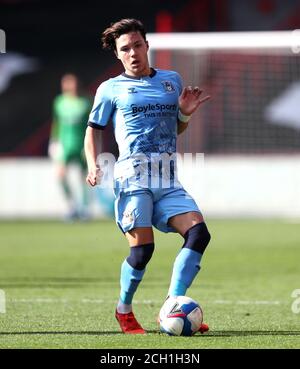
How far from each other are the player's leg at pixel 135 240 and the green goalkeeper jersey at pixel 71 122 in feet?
44.9

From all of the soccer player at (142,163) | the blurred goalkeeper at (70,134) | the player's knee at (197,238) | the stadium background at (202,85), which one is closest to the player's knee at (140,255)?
the soccer player at (142,163)

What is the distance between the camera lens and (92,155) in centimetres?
758

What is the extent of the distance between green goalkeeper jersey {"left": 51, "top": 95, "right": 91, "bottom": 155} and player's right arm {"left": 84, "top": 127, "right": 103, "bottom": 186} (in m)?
13.5

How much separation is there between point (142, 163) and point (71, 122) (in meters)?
13.9

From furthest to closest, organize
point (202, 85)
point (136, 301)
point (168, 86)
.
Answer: point (202, 85) < point (136, 301) < point (168, 86)

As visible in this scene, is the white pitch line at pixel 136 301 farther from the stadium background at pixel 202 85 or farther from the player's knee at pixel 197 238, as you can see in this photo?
the stadium background at pixel 202 85

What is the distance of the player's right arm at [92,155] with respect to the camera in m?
7.37

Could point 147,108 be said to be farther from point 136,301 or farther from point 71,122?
point 71,122

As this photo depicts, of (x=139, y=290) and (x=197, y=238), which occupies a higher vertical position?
(x=197, y=238)

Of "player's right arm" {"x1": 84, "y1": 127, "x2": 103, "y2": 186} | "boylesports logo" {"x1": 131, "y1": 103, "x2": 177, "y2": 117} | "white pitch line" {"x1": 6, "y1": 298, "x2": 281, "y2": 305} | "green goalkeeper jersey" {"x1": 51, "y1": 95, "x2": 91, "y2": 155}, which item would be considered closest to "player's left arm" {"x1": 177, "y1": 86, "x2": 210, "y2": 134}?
"boylesports logo" {"x1": 131, "y1": 103, "x2": 177, "y2": 117}

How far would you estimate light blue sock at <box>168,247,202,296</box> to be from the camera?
747cm

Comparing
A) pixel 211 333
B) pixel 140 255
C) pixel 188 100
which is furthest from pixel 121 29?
pixel 211 333

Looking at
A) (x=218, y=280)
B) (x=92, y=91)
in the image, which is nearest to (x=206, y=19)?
(x=92, y=91)

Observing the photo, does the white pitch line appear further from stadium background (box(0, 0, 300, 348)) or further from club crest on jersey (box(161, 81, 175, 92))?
club crest on jersey (box(161, 81, 175, 92))
